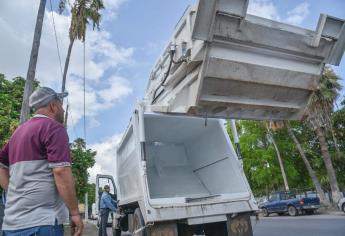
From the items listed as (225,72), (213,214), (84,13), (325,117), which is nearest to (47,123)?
(225,72)

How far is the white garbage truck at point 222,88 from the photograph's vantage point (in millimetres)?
4371

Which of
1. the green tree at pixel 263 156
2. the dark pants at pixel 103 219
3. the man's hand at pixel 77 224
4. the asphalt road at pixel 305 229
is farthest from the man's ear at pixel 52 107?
the green tree at pixel 263 156

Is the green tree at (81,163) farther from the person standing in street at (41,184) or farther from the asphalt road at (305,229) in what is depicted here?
the person standing in street at (41,184)

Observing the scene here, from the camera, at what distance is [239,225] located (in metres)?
5.28

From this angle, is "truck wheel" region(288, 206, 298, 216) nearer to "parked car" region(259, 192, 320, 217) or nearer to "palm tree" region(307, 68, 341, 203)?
"parked car" region(259, 192, 320, 217)

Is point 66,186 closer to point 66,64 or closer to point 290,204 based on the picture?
point 66,64

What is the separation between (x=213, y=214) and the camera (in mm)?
5125

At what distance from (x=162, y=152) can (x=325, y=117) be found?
19.9m

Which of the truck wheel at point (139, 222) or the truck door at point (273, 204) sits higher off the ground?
the truck door at point (273, 204)

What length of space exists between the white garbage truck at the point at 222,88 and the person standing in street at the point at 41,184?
2306 mm

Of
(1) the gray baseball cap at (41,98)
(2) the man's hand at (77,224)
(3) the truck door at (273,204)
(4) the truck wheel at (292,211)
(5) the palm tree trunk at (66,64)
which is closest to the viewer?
(2) the man's hand at (77,224)

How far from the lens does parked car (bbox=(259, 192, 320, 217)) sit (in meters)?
19.7

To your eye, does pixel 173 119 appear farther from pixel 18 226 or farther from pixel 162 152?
pixel 18 226

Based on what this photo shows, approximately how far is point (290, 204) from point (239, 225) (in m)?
16.6
